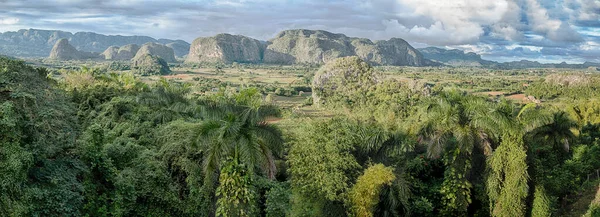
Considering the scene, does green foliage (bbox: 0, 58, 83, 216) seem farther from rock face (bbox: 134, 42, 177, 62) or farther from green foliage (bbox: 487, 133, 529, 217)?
rock face (bbox: 134, 42, 177, 62)

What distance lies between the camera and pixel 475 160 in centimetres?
1355

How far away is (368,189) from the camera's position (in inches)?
425

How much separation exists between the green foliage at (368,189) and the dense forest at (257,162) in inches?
1.3

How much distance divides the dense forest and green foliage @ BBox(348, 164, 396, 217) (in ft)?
0.11

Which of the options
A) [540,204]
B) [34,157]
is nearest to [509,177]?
[540,204]

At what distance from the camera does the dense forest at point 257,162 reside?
32.0 ft

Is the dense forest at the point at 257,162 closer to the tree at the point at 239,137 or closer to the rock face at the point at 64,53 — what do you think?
the tree at the point at 239,137

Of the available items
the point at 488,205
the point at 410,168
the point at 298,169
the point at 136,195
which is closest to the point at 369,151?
the point at 410,168

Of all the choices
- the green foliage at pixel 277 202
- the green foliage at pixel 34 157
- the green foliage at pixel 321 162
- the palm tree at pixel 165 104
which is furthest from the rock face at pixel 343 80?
the green foliage at pixel 34 157

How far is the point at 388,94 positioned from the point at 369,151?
9.47m

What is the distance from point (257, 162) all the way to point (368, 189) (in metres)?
2.94

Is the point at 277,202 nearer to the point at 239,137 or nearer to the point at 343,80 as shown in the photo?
the point at 239,137

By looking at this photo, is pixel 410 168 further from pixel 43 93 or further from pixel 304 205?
pixel 43 93

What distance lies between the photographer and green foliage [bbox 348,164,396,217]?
10758mm
